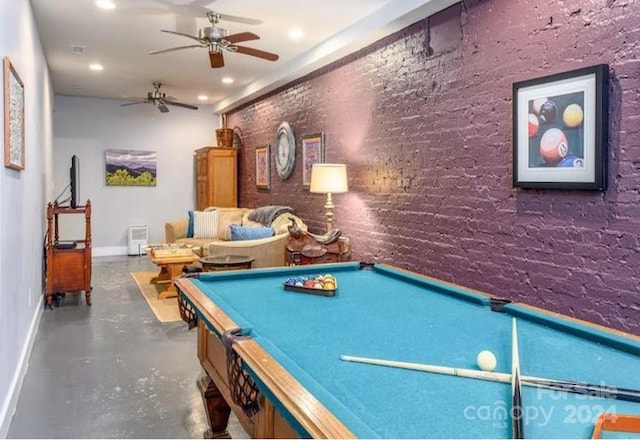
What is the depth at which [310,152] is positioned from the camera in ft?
19.5

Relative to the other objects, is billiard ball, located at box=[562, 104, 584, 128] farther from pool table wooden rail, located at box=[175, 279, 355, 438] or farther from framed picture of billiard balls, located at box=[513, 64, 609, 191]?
pool table wooden rail, located at box=[175, 279, 355, 438]

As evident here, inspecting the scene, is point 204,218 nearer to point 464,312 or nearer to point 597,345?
point 464,312

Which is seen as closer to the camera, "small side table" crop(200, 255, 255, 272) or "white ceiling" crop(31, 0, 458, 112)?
"white ceiling" crop(31, 0, 458, 112)

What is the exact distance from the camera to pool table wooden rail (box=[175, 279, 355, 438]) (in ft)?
3.37

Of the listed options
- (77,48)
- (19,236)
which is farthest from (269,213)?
(19,236)

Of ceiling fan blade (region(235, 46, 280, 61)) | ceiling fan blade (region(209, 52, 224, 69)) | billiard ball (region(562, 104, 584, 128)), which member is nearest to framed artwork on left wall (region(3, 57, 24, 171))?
ceiling fan blade (region(209, 52, 224, 69))

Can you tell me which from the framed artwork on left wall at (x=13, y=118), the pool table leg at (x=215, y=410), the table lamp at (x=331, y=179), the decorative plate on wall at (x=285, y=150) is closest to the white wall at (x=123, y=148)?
the decorative plate on wall at (x=285, y=150)

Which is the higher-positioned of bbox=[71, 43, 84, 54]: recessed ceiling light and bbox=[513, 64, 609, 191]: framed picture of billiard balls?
bbox=[71, 43, 84, 54]: recessed ceiling light

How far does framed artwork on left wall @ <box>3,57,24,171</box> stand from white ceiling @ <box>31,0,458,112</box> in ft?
4.35

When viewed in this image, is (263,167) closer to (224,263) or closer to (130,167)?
(130,167)

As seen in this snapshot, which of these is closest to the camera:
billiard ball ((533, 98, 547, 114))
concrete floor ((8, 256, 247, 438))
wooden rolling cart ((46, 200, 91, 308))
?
concrete floor ((8, 256, 247, 438))

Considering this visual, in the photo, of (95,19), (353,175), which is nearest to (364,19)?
(353,175)

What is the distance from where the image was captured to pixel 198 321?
2.27 meters

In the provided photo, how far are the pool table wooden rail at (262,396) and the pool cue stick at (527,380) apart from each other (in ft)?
0.86
